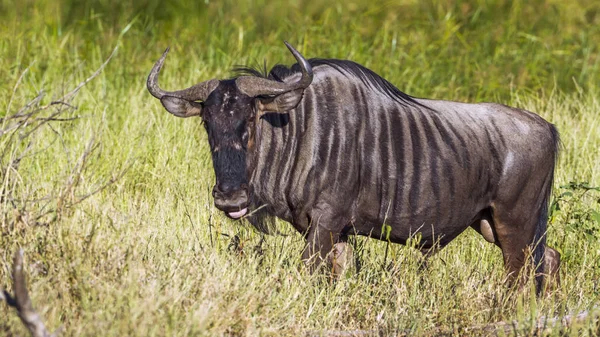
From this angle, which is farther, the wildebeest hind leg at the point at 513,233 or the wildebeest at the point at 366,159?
the wildebeest hind leg at the point at 513,233

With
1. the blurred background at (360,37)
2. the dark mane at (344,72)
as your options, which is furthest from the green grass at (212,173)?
the dark mane at (344,72)

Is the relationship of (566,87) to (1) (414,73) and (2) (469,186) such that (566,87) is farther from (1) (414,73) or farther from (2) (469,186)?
(2) (469,186)

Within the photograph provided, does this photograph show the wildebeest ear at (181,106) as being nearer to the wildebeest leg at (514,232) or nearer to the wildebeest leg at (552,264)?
the wildebeest leg at (514,232)

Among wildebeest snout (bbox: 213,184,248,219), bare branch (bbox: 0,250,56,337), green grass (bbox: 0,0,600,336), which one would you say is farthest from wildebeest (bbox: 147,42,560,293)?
bare branch (bbox: 0,250,56,337)

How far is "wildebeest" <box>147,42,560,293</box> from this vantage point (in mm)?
4402

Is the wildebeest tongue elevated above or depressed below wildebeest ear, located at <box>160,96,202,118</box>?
below

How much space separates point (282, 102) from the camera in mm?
4445

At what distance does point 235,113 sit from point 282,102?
246mm

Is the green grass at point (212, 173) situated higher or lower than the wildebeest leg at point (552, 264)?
higher

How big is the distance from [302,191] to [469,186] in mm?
888

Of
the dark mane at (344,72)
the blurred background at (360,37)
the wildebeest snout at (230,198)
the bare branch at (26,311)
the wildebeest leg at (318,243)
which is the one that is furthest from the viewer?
the blurred background at (360,37)

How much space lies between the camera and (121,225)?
3.82m

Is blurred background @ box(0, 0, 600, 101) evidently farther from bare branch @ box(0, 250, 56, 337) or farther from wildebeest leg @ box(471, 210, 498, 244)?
bare branch @ box(0, 250, 56, 337)

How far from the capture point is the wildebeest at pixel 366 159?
4.40 metres
